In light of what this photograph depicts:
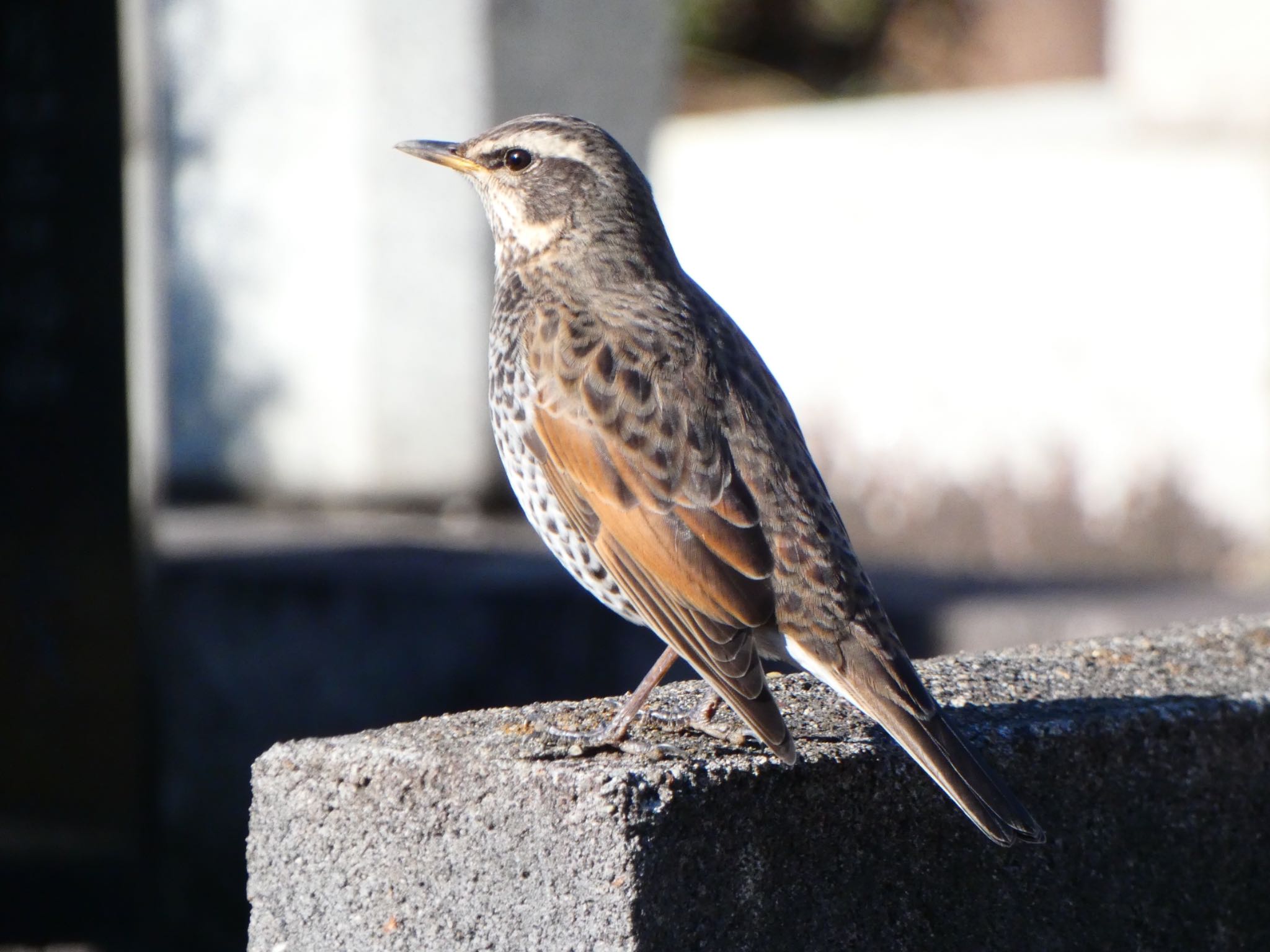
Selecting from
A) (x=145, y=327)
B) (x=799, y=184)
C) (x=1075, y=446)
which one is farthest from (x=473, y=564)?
(x=799, y=184)

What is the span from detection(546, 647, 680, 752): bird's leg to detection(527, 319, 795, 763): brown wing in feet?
0.34

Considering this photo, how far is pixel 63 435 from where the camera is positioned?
7.18m

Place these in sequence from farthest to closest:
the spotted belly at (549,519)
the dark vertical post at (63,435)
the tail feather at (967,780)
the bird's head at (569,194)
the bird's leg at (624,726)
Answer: the dark vertical post at (63,435) → the bird's head at (569,194) → the spotted belly at (549,519) → the bird's leg at (624,726) → the tail feather at (967,780)

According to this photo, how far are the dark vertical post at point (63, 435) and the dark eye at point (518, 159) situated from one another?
299 centimetres

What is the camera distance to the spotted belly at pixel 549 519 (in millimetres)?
3938

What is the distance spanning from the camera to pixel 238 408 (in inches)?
387

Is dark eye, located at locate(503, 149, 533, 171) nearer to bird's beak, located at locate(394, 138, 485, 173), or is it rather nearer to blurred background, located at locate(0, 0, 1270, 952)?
bird's beak, located at locate(394, 138, 485, 173)

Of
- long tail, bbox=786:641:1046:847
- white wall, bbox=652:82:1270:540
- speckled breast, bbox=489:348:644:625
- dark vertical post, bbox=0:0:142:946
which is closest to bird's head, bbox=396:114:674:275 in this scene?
speckled breast, bbox=489:348:644:625

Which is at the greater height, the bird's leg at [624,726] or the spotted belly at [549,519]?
the spotted belly at [549,519]

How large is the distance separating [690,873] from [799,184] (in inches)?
368

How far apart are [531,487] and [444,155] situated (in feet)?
3.63

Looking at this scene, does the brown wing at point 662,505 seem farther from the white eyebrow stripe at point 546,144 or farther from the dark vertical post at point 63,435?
the dark vertical post at point 63,435

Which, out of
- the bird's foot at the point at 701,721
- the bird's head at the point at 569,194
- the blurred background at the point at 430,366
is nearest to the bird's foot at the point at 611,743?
the bird's foot at the point at 701,721

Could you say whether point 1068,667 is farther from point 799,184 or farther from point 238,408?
point 799,184
